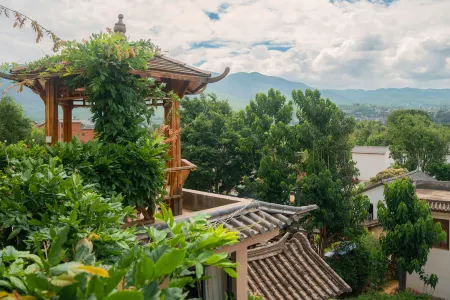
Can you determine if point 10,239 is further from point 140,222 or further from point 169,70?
point 169,70

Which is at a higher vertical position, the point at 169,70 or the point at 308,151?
the point at 169,70

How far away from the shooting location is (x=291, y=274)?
24.3ft

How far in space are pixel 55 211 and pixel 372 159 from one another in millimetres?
36910

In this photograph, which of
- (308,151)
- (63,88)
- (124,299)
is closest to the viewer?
(124,299)

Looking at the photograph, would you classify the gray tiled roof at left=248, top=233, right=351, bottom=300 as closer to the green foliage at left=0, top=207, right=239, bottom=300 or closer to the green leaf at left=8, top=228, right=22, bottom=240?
the green leaf at left=8, top=228, right=22, bottom=240

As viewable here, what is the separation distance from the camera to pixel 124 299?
130 cm

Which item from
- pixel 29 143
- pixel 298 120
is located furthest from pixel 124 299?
pixel 298 120


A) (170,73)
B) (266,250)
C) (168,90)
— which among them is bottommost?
(266,250)

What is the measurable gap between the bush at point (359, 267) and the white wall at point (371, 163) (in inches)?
899

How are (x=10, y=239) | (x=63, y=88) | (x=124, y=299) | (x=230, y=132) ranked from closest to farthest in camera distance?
(x=124, y=299) < (x=10, y=239) < (x=63, y=88) < (x=230, y=132)

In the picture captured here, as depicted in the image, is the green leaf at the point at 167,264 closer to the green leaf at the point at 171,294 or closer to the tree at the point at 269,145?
the green leaf at the point at 171,294

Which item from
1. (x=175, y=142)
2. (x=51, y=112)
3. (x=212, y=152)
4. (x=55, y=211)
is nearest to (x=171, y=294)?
(x=55, y=211)

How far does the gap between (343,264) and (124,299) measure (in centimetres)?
1463

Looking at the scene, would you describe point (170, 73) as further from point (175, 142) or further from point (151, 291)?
point (151, 291)
